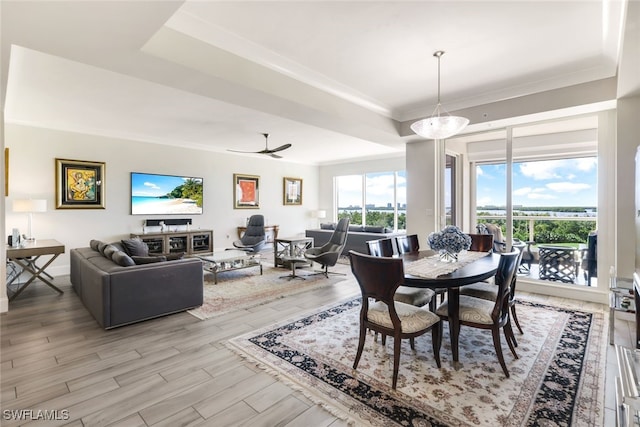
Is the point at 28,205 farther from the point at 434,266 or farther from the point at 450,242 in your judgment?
the point at 450,242

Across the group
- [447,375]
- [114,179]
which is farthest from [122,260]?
[114,179]

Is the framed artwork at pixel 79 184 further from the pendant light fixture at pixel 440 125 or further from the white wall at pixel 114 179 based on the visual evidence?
the pendant light fixture at pixel 440 125

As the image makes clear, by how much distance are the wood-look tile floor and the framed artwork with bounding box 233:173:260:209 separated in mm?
4878

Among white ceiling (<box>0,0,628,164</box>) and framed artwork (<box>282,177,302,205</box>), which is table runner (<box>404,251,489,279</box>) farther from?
framed artwork (<box>282,177,302,205</box>)

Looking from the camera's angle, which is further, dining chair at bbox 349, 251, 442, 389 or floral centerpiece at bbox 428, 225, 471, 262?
floral centerpiece at bbox 428, 225, 471, 262

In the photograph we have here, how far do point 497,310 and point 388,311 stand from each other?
0.83m

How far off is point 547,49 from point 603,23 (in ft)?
1.52

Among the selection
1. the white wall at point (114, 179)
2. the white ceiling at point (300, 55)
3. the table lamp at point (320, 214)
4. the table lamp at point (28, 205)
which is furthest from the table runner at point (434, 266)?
the table lamp at point (320, 214)

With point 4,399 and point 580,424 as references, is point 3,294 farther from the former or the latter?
point 580,424

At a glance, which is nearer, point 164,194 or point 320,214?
point 164,194

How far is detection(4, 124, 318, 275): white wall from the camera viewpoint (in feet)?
16.7

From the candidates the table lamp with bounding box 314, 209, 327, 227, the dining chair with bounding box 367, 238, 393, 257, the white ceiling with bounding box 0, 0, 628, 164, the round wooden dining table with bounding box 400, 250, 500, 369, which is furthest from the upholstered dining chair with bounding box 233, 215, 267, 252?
the round wooden dining table with bounding box 400, 250, 500, 369

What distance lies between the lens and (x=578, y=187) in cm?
412

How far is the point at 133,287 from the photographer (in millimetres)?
3135
